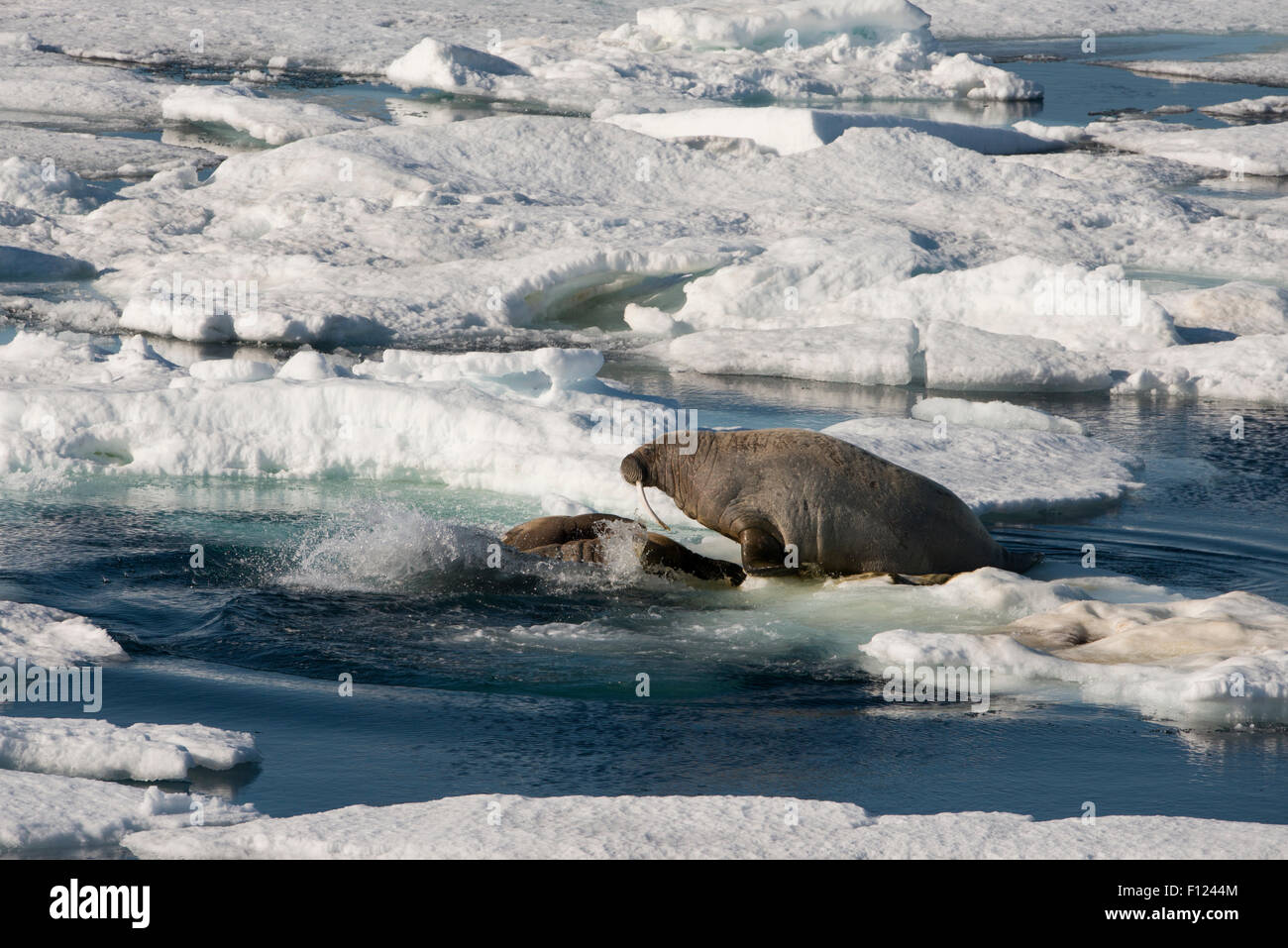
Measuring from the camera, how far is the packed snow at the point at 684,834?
3689 millimetres

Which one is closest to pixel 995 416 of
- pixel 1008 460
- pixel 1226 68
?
pixel 1008 460

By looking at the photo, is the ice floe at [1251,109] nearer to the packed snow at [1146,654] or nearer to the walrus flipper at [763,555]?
the walrus flipper at [763,555]

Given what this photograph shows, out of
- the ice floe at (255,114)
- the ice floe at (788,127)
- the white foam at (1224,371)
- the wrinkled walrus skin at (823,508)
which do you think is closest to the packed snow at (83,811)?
the wrinkled walrus skin at (823,508)

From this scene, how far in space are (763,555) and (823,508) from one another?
0.35 m

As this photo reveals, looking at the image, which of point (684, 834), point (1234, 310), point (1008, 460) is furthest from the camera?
point (1234, 310)

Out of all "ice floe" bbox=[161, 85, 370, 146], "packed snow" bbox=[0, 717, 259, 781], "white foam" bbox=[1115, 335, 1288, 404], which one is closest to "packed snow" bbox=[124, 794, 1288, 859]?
"packed snow" bbox=[0, 717, 259, 781]

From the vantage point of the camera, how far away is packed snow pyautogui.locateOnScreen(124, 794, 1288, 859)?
369 centimetres

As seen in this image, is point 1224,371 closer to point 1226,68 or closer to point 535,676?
point 535,676

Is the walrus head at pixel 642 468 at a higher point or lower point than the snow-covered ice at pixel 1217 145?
lower

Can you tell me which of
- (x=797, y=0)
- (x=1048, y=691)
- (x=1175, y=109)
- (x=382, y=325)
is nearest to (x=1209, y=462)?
(x=1048, y=691)

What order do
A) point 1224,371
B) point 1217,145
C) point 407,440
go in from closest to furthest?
point 407,440, point 1224,371, point 1217,145

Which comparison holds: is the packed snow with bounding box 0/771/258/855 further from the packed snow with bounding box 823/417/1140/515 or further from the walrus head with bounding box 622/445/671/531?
the packed snow with bounding box 823/417/1140/515

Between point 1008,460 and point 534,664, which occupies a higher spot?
point 1008,460

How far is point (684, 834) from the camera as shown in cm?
383
